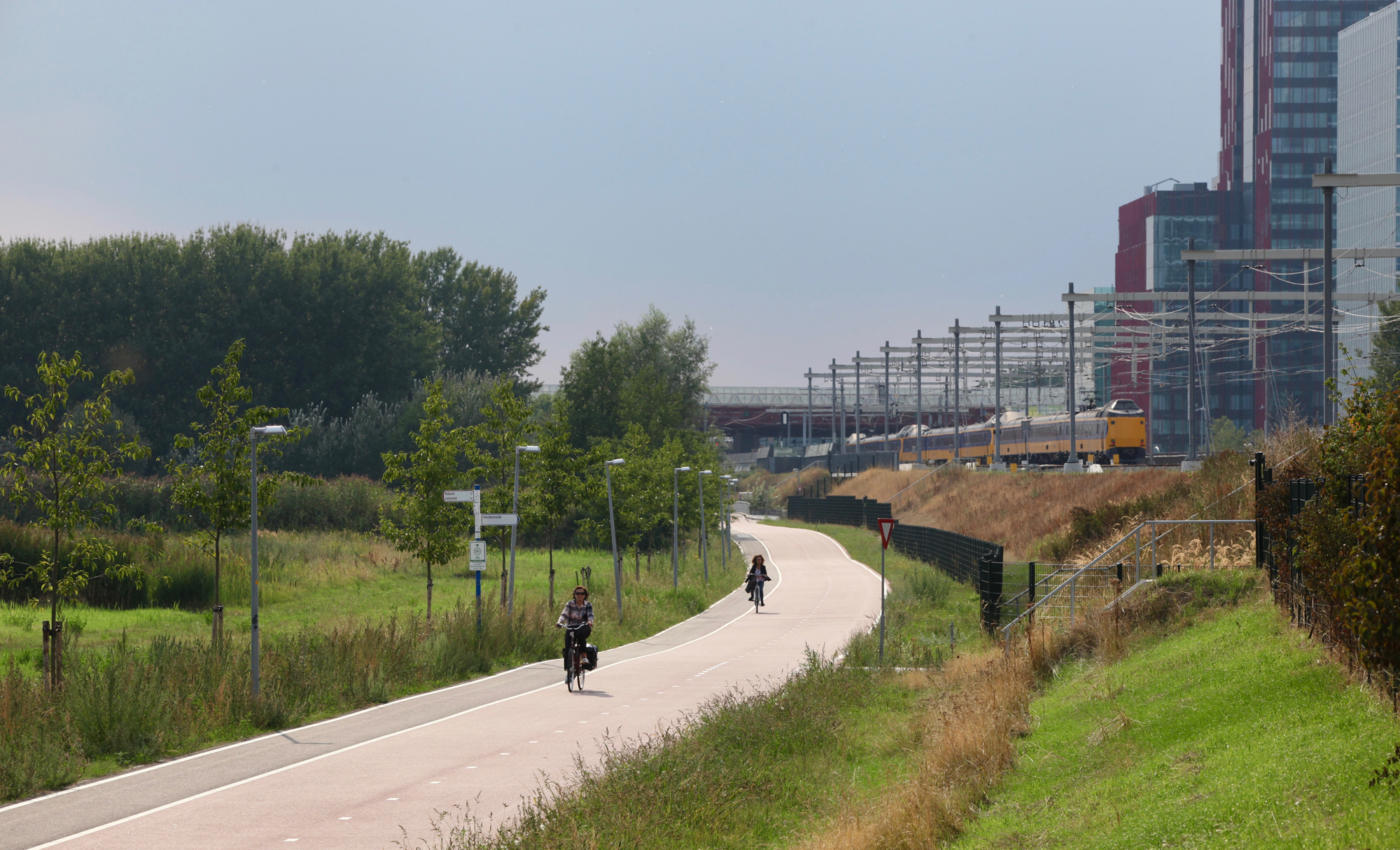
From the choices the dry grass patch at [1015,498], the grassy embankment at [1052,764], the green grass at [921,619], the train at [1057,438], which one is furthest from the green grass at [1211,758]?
the train at [1057,438]

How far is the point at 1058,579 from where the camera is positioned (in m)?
29.6

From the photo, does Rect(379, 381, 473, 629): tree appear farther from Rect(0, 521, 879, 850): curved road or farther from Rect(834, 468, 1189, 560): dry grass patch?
Rect(834, 468, 1189, 560): dry grass patch

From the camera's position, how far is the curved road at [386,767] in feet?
37.6

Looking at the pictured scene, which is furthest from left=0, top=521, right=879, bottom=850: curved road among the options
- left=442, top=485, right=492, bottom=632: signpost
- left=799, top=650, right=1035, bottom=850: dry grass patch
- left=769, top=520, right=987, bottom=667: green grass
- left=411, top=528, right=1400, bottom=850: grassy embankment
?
left=799, top=650, right=1035, bottom=850: dry grass patch

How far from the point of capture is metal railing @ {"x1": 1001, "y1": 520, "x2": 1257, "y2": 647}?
70.8ft

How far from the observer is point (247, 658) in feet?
66.4

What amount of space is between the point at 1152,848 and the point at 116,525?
57293 mm

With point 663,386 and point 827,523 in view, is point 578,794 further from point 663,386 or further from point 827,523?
point 827,523

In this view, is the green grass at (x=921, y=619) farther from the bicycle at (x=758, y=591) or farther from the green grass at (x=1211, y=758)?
the green grass at (x=1211, y=758)

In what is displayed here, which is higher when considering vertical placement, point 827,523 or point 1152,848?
point 1152,848

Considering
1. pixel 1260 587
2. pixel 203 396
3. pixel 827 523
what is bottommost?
pixel 827 523

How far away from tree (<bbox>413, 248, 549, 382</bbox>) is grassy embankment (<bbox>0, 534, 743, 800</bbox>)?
5035 centimetres

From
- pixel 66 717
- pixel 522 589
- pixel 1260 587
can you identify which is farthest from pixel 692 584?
pixel 66 717

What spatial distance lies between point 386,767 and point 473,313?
83.8 metres
